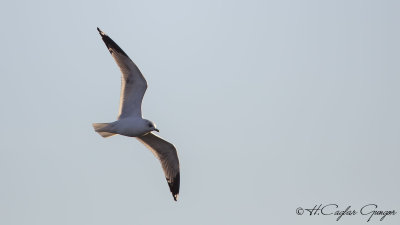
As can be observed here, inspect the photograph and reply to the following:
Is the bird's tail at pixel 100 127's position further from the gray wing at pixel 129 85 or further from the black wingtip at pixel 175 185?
the black wingtip at pixel 175 185

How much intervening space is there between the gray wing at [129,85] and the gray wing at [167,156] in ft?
2.98

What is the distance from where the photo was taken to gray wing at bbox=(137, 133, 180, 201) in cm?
2039

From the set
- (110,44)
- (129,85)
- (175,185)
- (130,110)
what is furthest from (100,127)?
(175,185)

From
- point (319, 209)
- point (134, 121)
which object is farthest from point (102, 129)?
point (319, 209)

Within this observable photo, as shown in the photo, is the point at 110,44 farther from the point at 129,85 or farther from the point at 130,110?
the point at 130,110

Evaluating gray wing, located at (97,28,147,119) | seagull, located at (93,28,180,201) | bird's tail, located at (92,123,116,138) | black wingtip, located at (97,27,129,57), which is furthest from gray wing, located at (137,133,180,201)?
black wingtip, located at (97,27,129,57)

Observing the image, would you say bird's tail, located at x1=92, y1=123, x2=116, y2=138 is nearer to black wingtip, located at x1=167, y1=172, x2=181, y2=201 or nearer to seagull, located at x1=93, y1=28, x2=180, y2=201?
seagull, located at x1=93, y1=28, x2=180, y2=201

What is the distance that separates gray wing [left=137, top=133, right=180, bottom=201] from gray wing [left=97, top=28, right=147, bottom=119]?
35.8 inches

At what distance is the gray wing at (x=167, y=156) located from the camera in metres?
20.4

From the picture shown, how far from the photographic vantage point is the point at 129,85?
19.5 meters

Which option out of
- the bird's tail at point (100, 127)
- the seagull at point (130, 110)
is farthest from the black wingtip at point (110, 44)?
the bird's tail at point (100, 127)

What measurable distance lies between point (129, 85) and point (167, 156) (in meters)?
2.26

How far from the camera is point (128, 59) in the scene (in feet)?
63.7

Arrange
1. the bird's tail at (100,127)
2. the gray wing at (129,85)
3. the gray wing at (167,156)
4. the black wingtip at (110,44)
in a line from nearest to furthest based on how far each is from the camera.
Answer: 1. the bird's tail at (100,127)
2. the gray wing at (129,85)
3. the black wingtip at (110,44)
4. the gray wing at (167,156)
